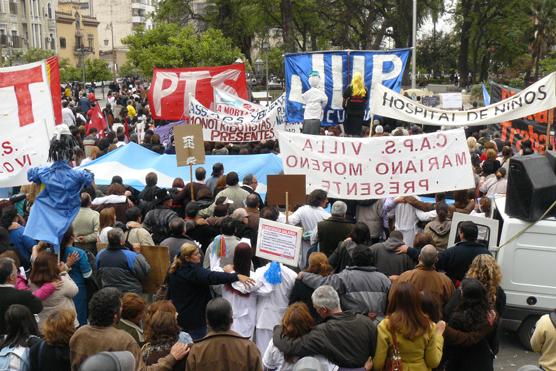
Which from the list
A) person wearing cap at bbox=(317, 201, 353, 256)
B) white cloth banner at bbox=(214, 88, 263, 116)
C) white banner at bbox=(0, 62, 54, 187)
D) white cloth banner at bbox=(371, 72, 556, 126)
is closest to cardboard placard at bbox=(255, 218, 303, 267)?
person wearing cap at bbox=(317, 201, 353, 256)

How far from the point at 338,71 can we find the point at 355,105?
1.24 meters

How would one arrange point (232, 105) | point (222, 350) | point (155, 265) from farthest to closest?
point (232, 105) → point (155, 265) → point (222, 350)

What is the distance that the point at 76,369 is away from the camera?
520 cm

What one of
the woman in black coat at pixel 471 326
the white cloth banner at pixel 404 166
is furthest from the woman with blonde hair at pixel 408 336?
the white cloth banner at pixel 404 166

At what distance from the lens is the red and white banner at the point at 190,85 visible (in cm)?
1770

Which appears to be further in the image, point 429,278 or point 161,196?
point 161,196

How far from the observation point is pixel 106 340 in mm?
5258

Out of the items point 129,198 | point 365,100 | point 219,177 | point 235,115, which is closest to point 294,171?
point 219,177

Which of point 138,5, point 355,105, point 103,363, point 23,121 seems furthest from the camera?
point 138,5

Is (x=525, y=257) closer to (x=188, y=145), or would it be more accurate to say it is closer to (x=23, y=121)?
(x=188, y=145)

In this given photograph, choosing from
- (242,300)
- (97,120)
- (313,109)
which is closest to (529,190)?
(242,300)

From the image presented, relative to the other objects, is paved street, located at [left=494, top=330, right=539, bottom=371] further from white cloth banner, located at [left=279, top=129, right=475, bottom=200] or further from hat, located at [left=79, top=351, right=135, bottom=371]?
hat, located at [left=79, top=351, right=135, bottom=371]

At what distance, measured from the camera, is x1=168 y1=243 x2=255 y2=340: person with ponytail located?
6902mm

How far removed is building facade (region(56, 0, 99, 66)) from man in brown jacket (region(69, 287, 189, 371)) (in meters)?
84.1
